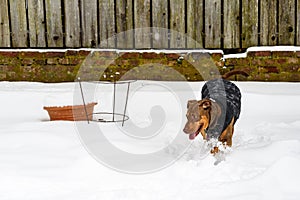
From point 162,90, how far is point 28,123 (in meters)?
1.78

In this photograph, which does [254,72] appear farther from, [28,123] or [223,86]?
[28,123]

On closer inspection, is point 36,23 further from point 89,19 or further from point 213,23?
point 213,23

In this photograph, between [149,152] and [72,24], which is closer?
[149,152]

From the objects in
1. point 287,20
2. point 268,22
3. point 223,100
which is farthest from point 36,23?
point 223,100

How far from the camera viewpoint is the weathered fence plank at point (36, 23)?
18.5 feet

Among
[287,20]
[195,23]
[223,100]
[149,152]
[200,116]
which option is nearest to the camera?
[200,116]

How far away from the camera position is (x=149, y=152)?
3.23 meters

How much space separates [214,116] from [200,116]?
0.12 metres

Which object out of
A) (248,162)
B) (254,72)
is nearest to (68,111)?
(248,162)

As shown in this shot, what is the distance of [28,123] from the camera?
4.09 m

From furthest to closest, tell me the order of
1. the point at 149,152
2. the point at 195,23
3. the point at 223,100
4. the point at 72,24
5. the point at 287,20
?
the point at 72,24, the point at 195,23, the point at 287,20, the point at 149,152, the point at 223,100

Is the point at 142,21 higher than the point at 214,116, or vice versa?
the point at 142,21

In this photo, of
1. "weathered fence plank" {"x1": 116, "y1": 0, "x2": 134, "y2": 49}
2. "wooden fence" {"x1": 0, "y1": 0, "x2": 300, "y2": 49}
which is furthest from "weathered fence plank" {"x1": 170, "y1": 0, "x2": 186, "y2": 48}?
"weathered fence plank" {"x1": 116, "y1": 0, "x2": 134, "y2": 49}

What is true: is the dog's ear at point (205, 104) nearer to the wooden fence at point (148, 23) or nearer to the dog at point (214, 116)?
the dog at point (214, 116)
